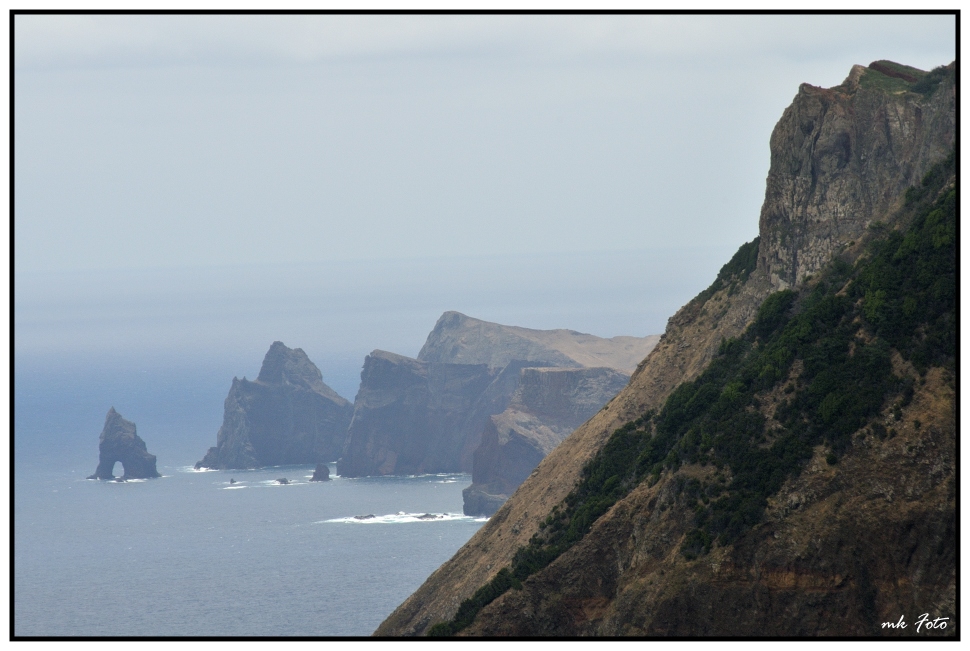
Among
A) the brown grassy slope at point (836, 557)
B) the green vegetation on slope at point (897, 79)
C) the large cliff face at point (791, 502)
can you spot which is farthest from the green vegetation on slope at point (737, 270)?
the brown grassy slope at point (836, 557)

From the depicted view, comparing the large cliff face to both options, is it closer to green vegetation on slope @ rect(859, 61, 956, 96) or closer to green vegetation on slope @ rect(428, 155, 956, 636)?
green vegetation on slope @ rect(859, 61, 956, 96)

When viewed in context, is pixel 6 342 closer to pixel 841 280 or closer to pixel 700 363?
pixel 841 280

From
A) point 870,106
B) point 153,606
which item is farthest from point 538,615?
point 153,606

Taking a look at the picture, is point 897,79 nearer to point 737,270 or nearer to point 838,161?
point 838,161

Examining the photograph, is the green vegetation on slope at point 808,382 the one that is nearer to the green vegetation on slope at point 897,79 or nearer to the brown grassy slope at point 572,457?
the brown grassy slope at point 572,457

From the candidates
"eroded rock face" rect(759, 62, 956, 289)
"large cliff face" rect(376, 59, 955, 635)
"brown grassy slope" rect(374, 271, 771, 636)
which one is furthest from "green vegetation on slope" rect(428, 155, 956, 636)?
"brown grassy slope" rect(374, 271, 771, 636)
